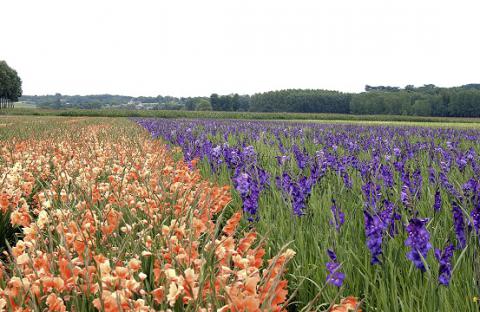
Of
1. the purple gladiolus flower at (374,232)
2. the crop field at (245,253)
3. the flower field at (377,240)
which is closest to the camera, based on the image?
the crop field at (245,253)

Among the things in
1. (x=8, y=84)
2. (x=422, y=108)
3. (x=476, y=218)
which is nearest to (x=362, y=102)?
(x=422, y=108)

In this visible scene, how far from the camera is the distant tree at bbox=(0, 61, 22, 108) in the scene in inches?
3371

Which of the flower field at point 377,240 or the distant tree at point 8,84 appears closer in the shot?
the flower field at point 377,240

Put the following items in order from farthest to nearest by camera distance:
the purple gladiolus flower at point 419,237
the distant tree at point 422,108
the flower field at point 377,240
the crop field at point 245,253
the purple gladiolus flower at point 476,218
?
1. the distant tree at point 422,108
2. the purple gladiolus flower at point 476,218
3. the flower field at point 377,240
4. the purple gladiolus flower at point 419,237
5. the crop field at point 245,253

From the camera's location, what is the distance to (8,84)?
8694cm

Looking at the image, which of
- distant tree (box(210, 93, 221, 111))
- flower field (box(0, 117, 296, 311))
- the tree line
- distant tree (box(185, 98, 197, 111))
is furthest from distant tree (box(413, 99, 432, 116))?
flower field (box(0, 117, 296, 311))

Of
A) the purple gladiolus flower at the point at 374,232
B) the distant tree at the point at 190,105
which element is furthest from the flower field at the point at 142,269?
the distant tree at the point at 190,105

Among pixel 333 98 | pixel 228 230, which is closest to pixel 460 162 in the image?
pixel 228 230

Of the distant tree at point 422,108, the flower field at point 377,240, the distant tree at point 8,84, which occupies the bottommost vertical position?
the flower field at point 377,240

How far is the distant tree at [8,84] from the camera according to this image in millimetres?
85625

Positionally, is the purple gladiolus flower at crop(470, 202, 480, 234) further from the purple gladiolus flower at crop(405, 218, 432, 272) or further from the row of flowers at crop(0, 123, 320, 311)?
the row of flowers at crop(0, 123, 320, 311)

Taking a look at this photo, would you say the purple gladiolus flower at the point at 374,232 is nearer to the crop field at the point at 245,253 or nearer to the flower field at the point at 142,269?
the crop field at the point at 245,253

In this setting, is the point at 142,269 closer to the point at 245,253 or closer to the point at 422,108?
the point at 245,253

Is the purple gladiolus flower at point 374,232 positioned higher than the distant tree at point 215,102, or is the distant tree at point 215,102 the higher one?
the distant tree at point 215,102
